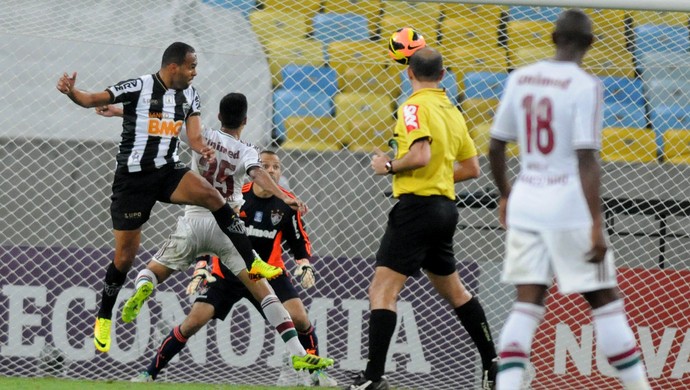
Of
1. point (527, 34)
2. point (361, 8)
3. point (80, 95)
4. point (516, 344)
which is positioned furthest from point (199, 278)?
point (516, 344)

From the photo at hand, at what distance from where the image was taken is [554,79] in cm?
434

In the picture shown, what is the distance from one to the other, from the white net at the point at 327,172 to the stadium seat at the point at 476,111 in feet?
0.04

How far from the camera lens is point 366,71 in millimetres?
9258

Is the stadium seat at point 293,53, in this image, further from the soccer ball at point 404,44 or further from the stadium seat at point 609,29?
the soccer ball at point 404,44

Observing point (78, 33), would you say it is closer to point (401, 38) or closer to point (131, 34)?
point (131, 34)

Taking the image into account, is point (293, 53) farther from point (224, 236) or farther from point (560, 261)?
point (560, 261)

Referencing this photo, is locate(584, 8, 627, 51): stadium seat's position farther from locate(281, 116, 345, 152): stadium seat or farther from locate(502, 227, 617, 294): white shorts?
locate(502, 227, 617, 294): white shorts

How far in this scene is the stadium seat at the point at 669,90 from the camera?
9.23 meters

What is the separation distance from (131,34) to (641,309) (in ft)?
13.9

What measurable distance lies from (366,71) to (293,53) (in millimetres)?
603

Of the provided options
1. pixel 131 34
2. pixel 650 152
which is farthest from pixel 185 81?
pixel 650 152

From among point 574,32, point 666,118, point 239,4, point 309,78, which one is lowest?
point 666,118

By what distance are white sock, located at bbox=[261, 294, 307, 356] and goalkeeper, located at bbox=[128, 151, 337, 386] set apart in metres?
0.27

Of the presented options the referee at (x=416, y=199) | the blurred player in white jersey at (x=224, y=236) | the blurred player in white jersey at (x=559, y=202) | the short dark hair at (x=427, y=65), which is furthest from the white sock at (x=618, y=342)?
the blurred player in white jersey at (x=224, y=236)
